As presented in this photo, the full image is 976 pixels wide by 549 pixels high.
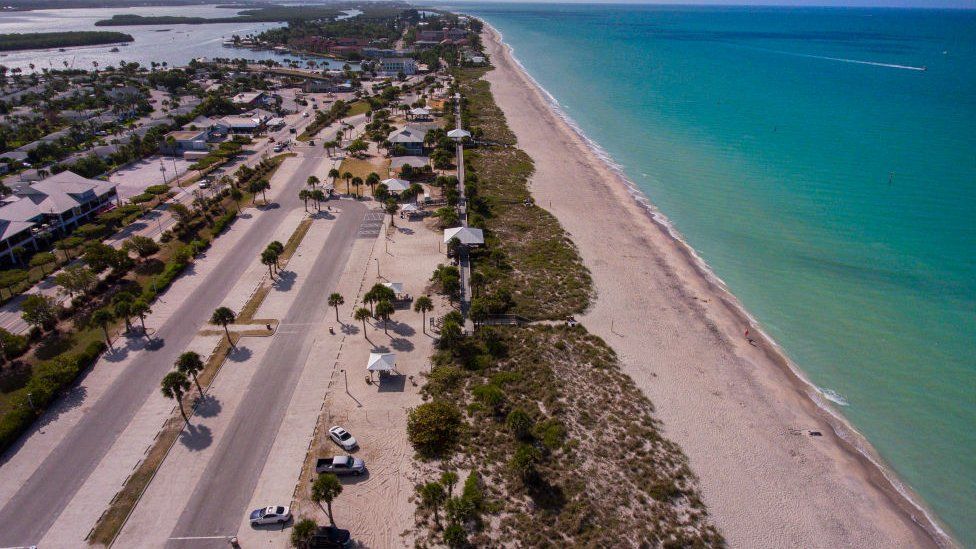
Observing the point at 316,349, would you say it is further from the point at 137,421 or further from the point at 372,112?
the point at 372,112

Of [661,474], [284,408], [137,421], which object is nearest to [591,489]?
[661,474]

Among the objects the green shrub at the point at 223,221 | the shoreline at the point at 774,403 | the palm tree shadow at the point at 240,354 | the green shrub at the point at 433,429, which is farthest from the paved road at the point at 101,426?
the shoreline at the point at 774,403

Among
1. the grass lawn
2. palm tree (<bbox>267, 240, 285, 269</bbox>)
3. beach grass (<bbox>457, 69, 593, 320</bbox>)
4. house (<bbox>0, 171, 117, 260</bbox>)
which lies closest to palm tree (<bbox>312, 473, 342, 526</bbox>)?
beach grass (<bbox>457, 69, 593, 320</bbox>)

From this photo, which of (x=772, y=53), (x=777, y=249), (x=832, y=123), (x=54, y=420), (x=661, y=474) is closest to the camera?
(x=661, y=474)

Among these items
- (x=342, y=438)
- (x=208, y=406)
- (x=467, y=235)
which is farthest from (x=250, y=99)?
(x=342, y=438)

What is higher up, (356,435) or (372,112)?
(372,112)

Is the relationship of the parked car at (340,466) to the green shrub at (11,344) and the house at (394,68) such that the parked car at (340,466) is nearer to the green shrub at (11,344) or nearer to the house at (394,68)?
the green shrub at (11,344)

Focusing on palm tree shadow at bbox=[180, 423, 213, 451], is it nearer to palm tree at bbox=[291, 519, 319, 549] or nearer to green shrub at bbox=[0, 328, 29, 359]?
palm tree at bbox=[291, 519, 319, 549]
